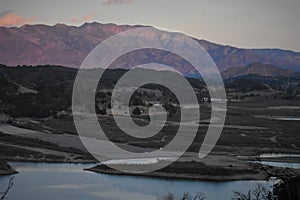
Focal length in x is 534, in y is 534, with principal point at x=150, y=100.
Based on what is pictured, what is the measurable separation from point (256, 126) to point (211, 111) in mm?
16623

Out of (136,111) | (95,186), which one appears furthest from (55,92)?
(95,186)

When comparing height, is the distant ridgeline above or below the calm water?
above

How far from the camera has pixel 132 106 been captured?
234 ft

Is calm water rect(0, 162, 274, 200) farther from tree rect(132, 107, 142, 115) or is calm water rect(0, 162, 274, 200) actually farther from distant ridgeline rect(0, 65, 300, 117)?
tree rect(132, 107, 142, 115)

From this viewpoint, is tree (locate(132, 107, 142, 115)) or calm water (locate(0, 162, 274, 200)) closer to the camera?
calm water (locate(0, 162, 274, 200))

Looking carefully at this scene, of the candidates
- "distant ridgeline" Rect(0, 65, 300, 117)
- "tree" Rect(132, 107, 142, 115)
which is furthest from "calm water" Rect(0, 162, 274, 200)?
"tree" Rect(132, 107, 142, 115)

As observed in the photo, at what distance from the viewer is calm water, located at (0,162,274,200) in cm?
2736

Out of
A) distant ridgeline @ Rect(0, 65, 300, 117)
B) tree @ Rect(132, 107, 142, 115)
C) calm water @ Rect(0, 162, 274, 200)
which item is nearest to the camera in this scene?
calm water @ Rect(0, 162, 274, 200)

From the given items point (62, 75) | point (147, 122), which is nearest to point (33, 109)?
point (147, 122)

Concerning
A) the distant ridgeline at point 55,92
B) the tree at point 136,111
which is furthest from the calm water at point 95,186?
the tree at point 136,111

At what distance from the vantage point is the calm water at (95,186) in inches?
1077

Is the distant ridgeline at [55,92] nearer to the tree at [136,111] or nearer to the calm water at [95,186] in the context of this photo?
the tree at [136,111]

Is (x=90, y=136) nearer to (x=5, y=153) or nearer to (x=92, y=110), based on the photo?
(x=5, y=153)

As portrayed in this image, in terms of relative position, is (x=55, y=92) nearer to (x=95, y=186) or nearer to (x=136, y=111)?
(x=136, y=111)
